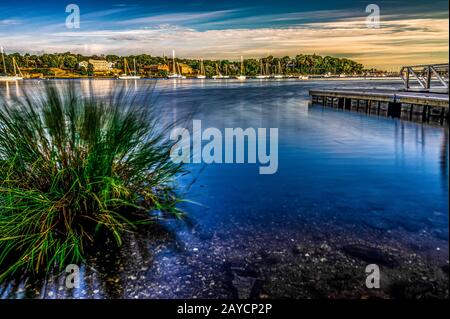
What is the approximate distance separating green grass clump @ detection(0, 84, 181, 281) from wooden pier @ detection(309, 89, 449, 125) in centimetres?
1561

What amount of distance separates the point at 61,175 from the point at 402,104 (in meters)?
24.2

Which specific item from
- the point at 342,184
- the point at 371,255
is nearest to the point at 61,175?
the point at 371,255

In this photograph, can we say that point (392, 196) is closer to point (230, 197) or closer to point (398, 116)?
point (230, 197)

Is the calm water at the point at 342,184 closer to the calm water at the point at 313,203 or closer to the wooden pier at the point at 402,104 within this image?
the calm water at the point at 313,203

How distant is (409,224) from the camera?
737cm

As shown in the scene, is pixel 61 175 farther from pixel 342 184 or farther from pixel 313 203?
pixel 342 184

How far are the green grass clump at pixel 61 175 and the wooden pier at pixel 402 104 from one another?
15608mm

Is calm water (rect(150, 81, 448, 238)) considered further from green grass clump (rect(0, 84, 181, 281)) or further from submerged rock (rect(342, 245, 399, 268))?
green grass clump (rect(0, 84, 181, 281))

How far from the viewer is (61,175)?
6309 mm

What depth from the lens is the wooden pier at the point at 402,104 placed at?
792 inches

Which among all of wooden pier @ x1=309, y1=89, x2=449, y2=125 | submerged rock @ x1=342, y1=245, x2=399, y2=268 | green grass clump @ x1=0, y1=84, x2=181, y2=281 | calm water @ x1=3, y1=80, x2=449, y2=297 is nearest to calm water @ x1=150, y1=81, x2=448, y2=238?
calm water @ x1=3, y1=80, x2=449, y2=297

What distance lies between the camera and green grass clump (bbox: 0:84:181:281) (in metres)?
5.73

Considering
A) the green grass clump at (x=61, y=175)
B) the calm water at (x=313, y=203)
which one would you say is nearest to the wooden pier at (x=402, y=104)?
the calm water at (x=313, y=203)
